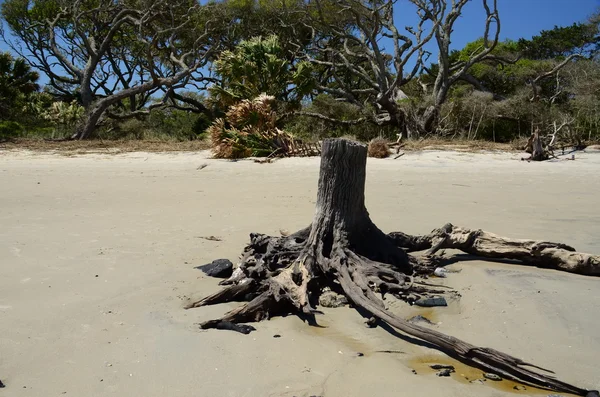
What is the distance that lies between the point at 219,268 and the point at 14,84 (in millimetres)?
22493

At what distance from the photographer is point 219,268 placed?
4469mm

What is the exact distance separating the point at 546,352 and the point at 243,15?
2498 cm

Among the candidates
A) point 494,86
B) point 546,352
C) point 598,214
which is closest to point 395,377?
point 546,352

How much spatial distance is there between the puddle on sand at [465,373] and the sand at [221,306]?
1 centimetres

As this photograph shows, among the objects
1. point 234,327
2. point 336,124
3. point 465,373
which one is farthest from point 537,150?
point 234,327

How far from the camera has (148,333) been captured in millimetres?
3307

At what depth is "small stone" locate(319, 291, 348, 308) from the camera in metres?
3.80

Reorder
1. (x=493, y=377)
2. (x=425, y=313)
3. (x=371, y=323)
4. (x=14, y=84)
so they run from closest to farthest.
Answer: (x=493, y=377) → (x=371, y=323) → (x=425, y=313) → (x=14, y=84)

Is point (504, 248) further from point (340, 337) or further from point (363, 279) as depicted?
point (340, 337)

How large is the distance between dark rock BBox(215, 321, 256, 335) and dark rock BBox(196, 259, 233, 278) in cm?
106

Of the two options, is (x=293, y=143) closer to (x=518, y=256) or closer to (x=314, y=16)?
(x=518, y=256)

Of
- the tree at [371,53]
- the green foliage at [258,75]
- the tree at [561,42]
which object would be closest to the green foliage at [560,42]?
the tree at [561,42]

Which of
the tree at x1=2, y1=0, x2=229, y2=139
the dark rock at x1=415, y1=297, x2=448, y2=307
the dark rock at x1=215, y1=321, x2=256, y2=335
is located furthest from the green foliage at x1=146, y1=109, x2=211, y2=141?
the dark rock at x1=215, y1=321, x2=256, y2=335

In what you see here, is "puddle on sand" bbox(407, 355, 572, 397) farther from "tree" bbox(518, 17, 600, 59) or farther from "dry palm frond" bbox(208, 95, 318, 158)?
"tree" bbox(518, 17, 600, 59)
